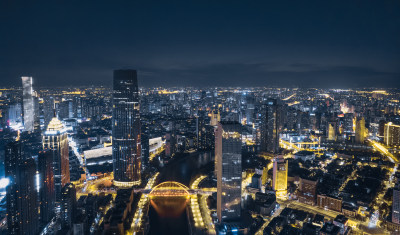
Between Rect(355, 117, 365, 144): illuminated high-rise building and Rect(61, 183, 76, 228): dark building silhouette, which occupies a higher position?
Rect(355, 117, 365, 144): illuminated high-rise building

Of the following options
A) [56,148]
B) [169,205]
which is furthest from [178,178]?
[56,148]

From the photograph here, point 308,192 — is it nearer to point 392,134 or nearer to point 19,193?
point 19,193

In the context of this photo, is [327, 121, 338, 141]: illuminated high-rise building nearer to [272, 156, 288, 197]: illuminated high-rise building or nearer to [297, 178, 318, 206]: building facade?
[272, 156, 288, 197]: illuminated high-rise building

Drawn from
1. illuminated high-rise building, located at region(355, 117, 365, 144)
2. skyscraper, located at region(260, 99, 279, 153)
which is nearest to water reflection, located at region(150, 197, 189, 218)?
skyscraper, located at region(260, 99, 279, 153)

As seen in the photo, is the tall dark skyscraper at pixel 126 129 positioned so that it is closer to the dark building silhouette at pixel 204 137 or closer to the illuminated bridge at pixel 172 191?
the illuminated bridge at pixel 172 191

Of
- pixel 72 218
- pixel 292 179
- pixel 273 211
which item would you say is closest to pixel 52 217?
pixel 72 218

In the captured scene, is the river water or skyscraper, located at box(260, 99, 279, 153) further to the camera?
skyscraper, located at box(260, 99, 279, 153)
